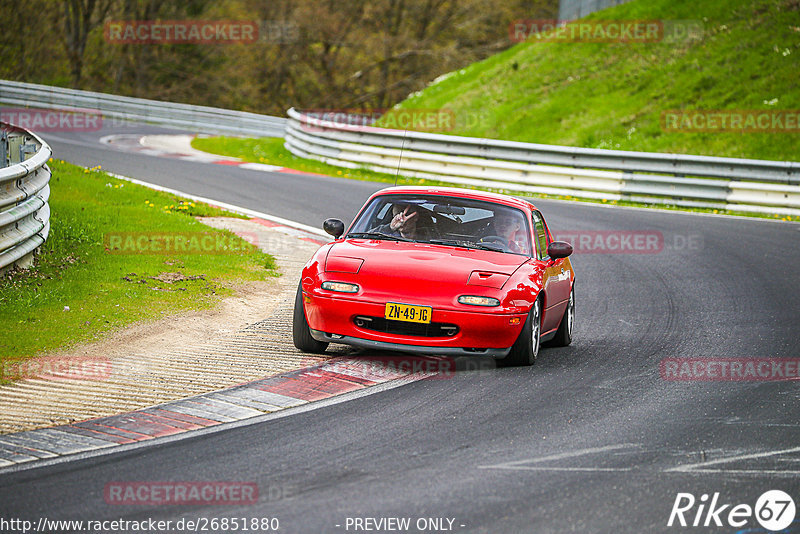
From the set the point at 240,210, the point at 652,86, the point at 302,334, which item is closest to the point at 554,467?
the point at 302,334

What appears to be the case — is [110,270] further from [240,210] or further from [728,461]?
[728,461]

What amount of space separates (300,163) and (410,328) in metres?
18.7

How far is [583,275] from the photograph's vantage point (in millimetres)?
13383

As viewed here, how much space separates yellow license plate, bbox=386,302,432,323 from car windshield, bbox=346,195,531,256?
3.95 feet

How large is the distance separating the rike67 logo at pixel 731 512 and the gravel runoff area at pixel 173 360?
345 cm

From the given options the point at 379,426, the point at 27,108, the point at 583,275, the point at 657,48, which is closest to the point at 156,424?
the point at 379,426

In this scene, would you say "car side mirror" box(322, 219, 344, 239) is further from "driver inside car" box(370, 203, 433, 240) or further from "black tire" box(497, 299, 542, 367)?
"black tire" box(497, 299, 542, 367)

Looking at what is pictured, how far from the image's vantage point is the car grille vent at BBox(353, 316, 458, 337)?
7902 millimetres

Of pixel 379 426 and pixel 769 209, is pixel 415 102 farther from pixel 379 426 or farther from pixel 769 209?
pixel 379 426

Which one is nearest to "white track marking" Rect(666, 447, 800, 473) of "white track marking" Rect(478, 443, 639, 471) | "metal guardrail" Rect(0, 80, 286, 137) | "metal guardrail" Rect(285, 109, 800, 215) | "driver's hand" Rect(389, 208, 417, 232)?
"white track marking" Rect(478, 443, 639, 471)

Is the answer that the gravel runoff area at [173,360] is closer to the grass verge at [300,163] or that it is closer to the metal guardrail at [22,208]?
the metal guardrail at [22,208]

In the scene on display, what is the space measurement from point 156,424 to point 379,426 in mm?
1390

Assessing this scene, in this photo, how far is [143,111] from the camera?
1467 inches

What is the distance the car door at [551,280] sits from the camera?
8.84m
